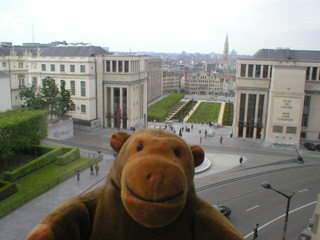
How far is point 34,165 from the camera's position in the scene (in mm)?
32906

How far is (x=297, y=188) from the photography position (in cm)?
3325

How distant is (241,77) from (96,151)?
26.8 meters

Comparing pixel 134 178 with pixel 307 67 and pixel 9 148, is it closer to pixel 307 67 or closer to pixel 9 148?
pixel 9 148

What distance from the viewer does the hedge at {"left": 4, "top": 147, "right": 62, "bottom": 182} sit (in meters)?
30.0

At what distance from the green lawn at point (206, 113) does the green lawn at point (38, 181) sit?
48661 millimetres

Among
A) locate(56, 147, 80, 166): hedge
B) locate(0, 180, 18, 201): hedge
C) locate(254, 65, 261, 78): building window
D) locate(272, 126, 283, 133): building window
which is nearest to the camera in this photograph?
locate(0, 180, 18, 201): hedge

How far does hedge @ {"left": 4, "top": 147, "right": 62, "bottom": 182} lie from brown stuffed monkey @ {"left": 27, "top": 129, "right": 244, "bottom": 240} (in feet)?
86.5

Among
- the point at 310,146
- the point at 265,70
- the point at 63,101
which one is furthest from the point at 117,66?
the point at 310,146

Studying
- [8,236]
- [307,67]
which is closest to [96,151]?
[8,236]

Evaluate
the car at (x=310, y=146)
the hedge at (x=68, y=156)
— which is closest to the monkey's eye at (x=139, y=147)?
the hedge at (x=68, y=156)

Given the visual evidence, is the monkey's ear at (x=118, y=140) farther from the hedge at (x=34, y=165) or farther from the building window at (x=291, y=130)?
the building window at (x=291, y=130)

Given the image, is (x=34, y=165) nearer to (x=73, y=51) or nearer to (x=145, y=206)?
(x=73, y=51)

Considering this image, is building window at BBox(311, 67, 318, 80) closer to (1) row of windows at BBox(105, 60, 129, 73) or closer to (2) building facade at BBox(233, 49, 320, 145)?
(2) building facade at BBox(233, 49, 320, 145)

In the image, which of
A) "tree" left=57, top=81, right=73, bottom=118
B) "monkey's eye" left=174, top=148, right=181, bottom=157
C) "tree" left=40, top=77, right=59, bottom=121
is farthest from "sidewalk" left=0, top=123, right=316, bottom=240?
"monkey's eye" left=174, top=148, right=181, bottom=157
